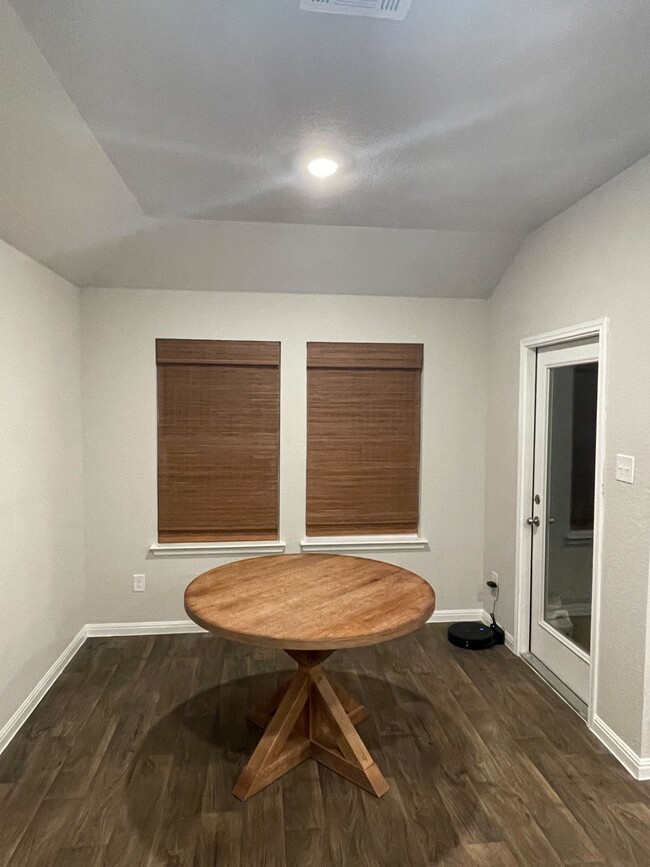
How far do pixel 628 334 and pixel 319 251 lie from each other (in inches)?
69.1

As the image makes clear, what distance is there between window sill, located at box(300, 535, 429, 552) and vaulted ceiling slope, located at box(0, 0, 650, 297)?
5.99 feet

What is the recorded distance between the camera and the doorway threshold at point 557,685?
8.81 feet

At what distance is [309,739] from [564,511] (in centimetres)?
179

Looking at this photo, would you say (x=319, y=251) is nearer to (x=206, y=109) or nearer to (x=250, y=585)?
(x=206, y=109)

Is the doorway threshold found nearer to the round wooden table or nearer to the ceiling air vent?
the round wooden table

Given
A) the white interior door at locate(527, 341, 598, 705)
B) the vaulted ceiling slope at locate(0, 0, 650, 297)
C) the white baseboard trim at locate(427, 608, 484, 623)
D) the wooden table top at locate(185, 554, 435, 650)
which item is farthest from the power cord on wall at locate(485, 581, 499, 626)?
the vaulted ceiling slope at locate(0, 0, 650, 297)

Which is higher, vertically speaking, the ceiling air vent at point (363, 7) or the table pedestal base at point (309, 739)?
the ceiling air vent at point (363, 7)

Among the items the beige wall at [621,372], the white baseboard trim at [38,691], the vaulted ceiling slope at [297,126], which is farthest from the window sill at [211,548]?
the beige wall at [621,372]

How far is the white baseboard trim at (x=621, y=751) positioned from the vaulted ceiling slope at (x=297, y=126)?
8.12ft

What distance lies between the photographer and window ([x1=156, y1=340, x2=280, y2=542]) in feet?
11.6

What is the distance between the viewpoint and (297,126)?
192 centimetres

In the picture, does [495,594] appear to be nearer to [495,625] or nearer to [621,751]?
[495,625]

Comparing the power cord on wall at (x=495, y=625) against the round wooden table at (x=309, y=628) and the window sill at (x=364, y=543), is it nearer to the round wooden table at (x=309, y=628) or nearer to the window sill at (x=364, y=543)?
→ the window sill at (x=364, y=543)

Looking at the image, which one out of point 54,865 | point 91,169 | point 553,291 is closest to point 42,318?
point 91,169
